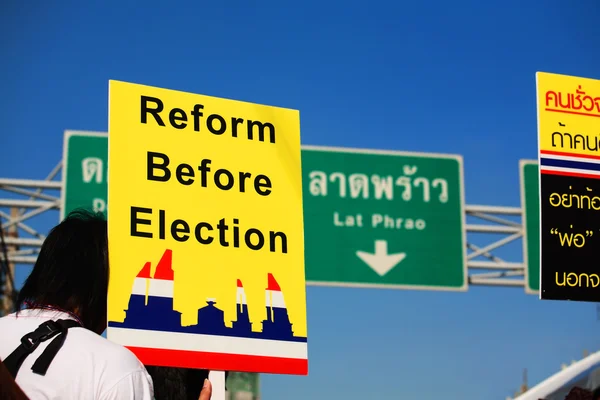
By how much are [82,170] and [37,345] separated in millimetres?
10715

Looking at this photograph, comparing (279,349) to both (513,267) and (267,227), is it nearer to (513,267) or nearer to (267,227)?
(267,227)

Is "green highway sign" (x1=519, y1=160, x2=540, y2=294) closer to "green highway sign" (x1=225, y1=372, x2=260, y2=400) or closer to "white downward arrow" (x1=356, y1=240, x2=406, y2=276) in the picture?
"white downward arrow" (x1=356, y1=240, x2=406, y2=276)

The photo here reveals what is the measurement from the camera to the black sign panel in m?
5.61

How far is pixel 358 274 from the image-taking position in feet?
44.1

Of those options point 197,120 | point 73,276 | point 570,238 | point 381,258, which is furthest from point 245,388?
point 73,276

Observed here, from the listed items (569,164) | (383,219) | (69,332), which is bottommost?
(69,332)

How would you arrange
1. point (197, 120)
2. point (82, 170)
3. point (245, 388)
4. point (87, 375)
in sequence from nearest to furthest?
point (87, 375) < point (197, 120) < point (82, 170) < point (245, 388)

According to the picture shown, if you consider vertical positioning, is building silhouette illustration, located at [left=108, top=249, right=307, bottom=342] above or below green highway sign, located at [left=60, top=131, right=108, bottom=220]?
below

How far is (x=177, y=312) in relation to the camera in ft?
14.1

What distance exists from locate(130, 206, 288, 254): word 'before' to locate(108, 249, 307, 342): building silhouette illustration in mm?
100

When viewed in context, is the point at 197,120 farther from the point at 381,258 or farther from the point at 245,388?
the point at 245,388

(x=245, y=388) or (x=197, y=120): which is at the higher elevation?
(x=197, y=120)

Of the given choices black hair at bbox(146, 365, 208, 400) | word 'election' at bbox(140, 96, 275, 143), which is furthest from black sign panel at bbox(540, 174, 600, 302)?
black hair at bbox(146, 365, 208, 400)

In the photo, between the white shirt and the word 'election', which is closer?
the white shirt
